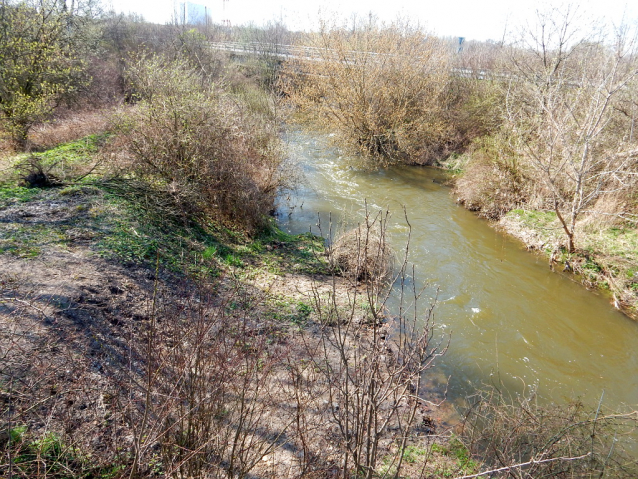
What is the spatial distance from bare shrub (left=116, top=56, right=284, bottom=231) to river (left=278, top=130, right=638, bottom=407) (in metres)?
2.36

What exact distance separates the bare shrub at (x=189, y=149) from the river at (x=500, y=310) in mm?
2356

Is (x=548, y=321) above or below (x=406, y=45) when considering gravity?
below

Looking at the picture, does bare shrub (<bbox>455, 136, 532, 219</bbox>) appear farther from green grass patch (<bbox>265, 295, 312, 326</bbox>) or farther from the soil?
green grass patch (<bbox>265, 295, 312, 326</bbox>)

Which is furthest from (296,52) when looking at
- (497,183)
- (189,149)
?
(189,149)

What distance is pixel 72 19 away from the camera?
17.0 meters

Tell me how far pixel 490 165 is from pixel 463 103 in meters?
7.52

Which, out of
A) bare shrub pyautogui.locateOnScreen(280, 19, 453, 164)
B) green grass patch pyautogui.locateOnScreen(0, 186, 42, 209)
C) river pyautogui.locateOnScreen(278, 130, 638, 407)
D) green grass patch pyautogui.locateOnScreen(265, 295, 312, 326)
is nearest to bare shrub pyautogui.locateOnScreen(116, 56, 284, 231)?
green grass patch pyautogui.locateOnScreen(0, 186, 42, 209)

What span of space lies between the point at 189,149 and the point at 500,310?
799 cm

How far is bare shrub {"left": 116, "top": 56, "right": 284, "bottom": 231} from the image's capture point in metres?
8.70

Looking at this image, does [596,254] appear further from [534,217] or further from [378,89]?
[378,89]

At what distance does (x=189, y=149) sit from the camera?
353 inches

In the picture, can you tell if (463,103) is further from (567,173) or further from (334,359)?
(334,359)

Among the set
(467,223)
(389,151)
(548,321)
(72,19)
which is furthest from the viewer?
(389,151)

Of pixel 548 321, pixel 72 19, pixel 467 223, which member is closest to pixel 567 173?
pixel 467 223
